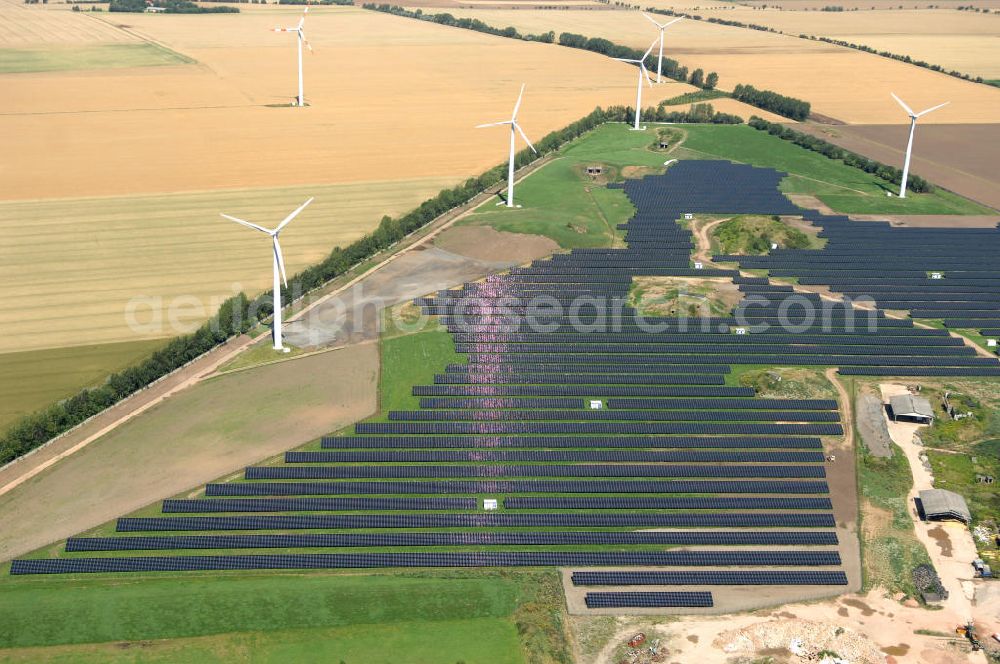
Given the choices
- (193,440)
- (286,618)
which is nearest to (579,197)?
(193,440)

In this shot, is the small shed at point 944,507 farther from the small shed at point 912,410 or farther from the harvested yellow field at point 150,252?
the harvested yellow field at point 150,252

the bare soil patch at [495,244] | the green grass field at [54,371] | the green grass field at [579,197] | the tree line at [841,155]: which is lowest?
the green grass field at [54,371]

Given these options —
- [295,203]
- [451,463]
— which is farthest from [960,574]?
[295,203]

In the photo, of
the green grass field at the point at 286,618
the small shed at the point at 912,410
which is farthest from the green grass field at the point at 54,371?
the small shed at the point at 912,410

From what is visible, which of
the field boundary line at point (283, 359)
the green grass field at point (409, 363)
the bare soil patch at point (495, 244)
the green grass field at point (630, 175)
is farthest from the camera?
the green grass field at point (630, 175)

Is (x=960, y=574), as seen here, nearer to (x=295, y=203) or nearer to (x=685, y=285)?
(x=685, y=285)

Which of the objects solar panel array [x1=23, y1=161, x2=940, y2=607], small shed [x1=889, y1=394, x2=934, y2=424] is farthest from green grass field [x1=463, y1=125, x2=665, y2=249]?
small shed [x1=889, y1=394, x2=934, y2=424]

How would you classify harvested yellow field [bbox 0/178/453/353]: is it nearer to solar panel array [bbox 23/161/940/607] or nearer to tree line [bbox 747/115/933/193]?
solar panel array [bbox 23/161/940/607]
